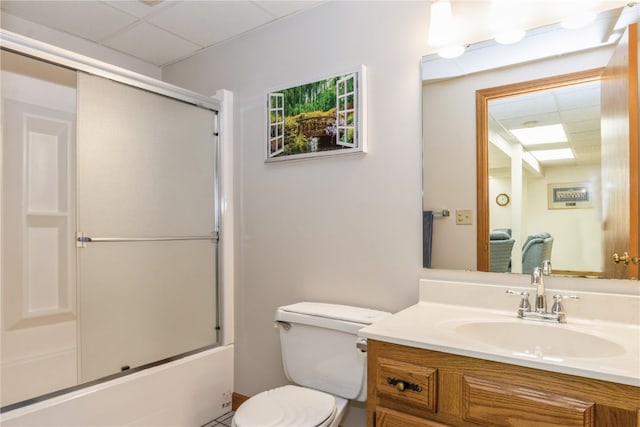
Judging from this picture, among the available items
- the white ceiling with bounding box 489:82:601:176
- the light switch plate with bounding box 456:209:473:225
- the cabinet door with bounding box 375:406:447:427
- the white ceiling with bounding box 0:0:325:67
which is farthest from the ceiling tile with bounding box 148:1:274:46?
the cabinet door with bounding box 375:406:447:427

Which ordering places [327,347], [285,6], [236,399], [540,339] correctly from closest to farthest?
[540,339] → [327,347] → [285,6] → [236,399]

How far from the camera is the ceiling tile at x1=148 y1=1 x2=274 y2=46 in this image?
6.43ft

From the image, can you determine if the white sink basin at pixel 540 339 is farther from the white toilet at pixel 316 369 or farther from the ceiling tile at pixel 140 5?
the ceiling tile at pixel 140 5

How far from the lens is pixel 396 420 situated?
3.72 ft

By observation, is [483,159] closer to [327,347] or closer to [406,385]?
[406,385]

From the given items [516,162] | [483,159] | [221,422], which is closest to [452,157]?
[483,159]

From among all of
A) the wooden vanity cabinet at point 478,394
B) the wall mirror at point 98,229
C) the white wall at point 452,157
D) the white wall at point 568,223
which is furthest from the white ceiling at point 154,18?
the wooden vanity cabinet at point 478,394

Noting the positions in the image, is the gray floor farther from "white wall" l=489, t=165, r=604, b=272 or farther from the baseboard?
"white wall" l=489, t=165, r=604, b=272

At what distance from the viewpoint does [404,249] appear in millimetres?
1673

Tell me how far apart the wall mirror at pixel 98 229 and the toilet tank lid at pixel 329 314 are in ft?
2.23

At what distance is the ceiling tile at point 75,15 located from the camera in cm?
196

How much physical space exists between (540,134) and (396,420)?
43.2 inches

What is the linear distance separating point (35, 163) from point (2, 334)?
3.11ft

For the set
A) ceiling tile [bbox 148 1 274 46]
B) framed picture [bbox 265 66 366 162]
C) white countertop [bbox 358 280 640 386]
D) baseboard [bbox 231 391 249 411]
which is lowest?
baseboard [bbox 231 391 249 411]
